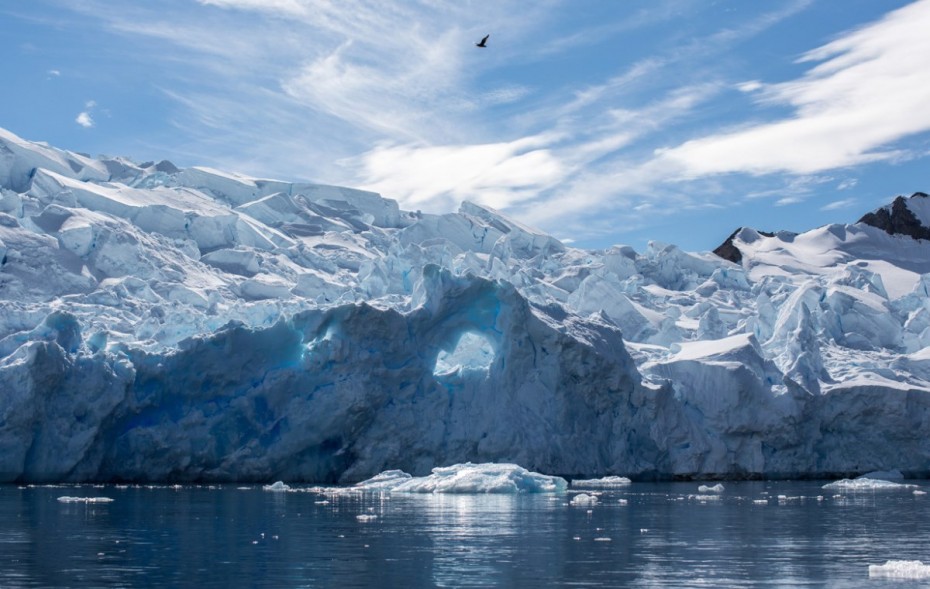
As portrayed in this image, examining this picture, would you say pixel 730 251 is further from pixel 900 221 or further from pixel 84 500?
pixel 84 500

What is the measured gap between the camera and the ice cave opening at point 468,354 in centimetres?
3800

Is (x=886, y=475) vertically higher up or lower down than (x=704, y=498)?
higher up

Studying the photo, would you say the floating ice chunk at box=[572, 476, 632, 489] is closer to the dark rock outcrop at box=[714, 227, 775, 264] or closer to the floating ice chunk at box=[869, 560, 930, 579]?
the floating ice chunk at box=[869, 560, 930, 579]

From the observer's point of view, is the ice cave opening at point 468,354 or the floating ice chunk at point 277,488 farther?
the ice cave opening at point 468,354

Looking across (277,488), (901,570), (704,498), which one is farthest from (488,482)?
(901,570)

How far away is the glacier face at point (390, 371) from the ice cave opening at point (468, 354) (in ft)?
0.26

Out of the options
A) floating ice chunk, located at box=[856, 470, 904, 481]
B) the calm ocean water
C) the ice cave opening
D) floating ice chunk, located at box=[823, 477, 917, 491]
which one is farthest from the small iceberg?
floating ice chunk, located at box=[856, 470, 904, 481]

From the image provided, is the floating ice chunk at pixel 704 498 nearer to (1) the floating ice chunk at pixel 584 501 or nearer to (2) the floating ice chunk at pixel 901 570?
(1) the floating ice chunk at pixel 584 501

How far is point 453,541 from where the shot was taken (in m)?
16.6

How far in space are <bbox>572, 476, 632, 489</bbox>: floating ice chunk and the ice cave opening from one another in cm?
604

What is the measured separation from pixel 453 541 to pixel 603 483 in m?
17.5

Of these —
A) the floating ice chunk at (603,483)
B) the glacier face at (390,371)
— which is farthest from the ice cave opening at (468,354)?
the floating ice chunk at (603,483)

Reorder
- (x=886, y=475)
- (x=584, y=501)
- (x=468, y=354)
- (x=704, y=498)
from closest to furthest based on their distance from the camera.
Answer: (x=584, y=501), (x=704, y=498), (x=886, y=475), (x=468, y=354)

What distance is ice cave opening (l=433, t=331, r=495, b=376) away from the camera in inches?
1496
